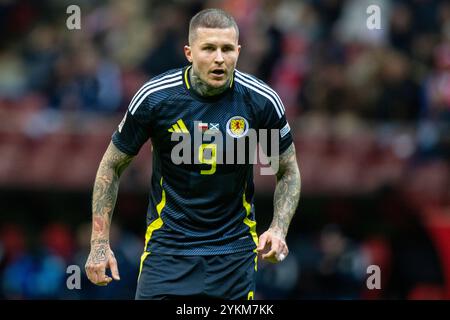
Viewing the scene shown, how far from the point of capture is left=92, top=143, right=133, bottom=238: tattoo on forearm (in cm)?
688

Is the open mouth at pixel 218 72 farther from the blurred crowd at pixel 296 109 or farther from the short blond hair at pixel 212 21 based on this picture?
the blurred crowd at pixel 296 109

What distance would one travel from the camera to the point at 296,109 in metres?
13.6

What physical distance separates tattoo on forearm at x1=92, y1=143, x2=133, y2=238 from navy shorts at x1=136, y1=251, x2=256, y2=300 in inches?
14.4

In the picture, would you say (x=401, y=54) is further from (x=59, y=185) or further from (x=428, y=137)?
(x=59, y=185)

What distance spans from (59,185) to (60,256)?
138 cm

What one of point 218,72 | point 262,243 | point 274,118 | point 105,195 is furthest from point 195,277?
point 218,72

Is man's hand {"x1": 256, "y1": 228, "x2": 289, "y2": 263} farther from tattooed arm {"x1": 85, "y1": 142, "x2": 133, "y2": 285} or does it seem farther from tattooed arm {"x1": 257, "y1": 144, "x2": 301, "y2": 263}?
tattooed arm {"x1": 85, "y1": 142, "x2": 133, "y2": 285}

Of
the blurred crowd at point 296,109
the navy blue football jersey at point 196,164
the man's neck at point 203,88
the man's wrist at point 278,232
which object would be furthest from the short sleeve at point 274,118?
the blurred crowd at point 296,109

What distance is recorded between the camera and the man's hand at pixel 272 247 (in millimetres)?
6465

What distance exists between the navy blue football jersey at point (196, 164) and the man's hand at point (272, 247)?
300 millimetres

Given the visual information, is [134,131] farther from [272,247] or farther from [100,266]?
[272,247]

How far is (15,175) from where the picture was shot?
13664 mm

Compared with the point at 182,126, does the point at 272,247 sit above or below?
below

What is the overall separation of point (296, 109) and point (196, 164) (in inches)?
275
